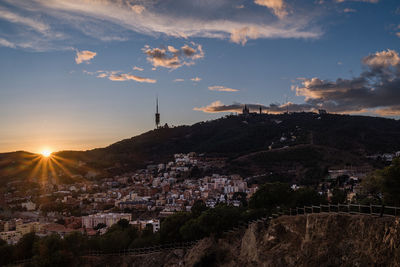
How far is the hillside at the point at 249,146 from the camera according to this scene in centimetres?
9200

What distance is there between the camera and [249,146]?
12075 cm

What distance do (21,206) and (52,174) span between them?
43.9 metres

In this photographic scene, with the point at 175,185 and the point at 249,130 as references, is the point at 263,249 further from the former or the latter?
the point at 249,130

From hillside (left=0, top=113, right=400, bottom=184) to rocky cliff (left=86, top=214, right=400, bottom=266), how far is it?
63187 mm

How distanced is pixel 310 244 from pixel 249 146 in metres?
107

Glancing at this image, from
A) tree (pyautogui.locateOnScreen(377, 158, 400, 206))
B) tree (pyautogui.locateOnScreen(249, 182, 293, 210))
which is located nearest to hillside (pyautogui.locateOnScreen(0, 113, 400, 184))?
tree (pyautogui.locateOnScreen(249, 182, 293, 210))

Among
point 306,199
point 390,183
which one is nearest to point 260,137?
point 306,199

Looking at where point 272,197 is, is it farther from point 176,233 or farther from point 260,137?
point 260,137

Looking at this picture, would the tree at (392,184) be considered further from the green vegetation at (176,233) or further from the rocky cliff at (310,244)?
the rocky cliff at (310,244)

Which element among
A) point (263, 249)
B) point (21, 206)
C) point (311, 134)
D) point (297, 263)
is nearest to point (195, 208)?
point (263, 249)

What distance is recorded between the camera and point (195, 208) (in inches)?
1161

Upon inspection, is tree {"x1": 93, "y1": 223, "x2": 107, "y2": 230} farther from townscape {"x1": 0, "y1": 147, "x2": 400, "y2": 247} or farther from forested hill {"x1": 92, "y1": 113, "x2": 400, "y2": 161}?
forested hill {"x1": 92, "y1": 113, "x2": 400, "y2": 161}

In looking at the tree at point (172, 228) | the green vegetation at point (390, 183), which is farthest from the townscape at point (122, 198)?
the green vegetation at point (390, 183)

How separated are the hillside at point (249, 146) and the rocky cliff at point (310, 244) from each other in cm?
6319
